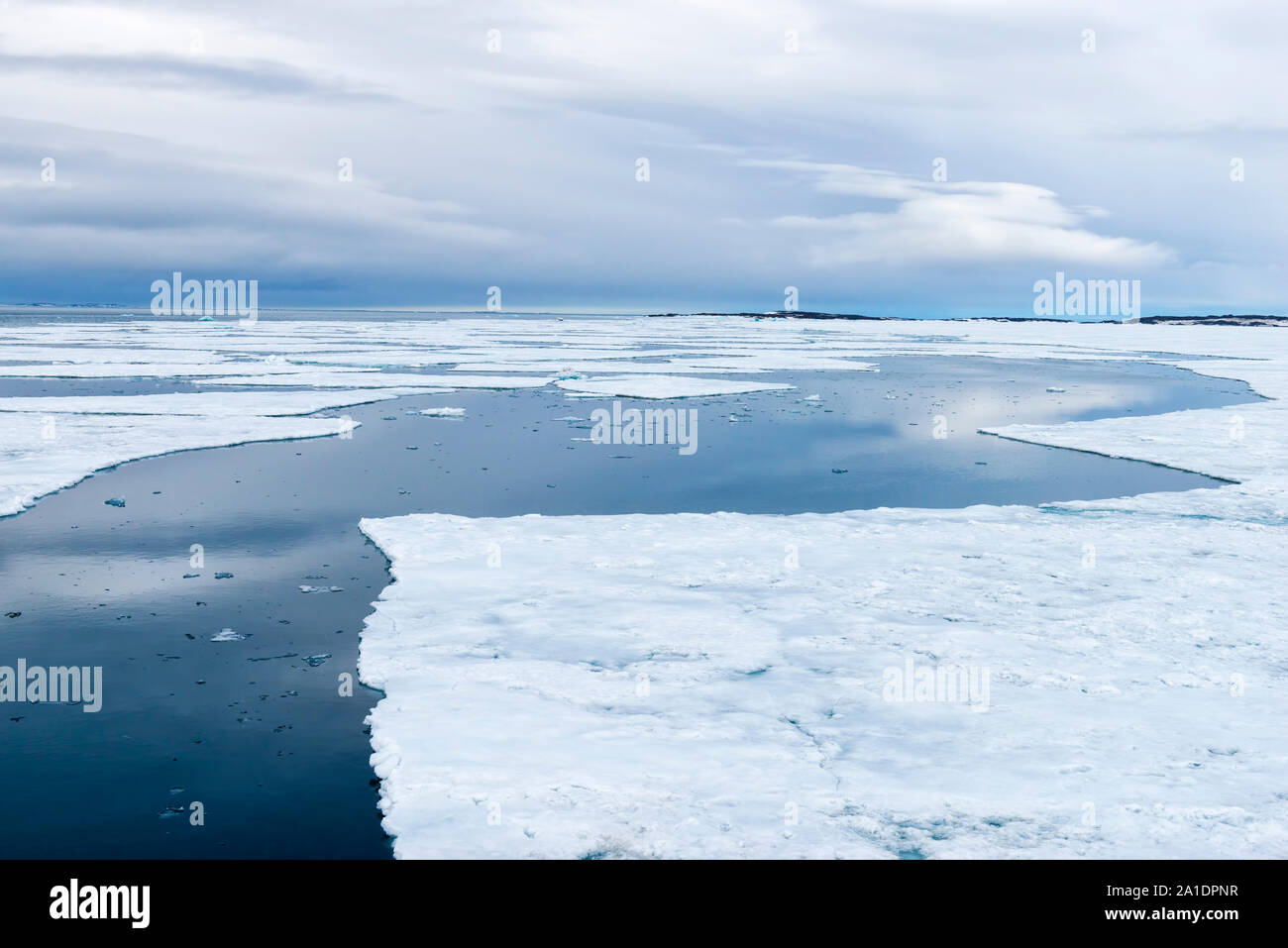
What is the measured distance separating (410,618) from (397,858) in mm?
2665

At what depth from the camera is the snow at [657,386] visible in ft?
68.6

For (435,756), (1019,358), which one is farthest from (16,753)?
(1019,358)

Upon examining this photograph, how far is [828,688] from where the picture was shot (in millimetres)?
5102

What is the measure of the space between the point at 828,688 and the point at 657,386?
57.1 ft

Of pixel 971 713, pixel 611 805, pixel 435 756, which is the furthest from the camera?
pixel 971 713

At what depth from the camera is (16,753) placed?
175 inches

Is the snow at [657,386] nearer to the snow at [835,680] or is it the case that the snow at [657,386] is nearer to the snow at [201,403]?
the snow at [201,403]

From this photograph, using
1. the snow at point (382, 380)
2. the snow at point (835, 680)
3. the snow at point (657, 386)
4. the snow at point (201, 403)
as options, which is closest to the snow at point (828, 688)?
the snow at point (835, 680)

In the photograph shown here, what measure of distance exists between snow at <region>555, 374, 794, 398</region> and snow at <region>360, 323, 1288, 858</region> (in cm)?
1213

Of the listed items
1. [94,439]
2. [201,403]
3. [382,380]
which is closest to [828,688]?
[94,439]

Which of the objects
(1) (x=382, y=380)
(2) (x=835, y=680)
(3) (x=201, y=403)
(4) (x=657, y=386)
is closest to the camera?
(2) (x=835, y=680)

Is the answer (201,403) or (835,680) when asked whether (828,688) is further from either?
(201,403)

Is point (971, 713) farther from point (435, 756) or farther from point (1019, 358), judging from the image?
point (1019, 358)
